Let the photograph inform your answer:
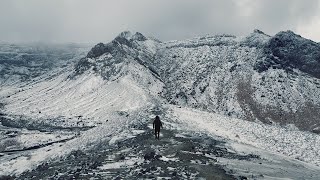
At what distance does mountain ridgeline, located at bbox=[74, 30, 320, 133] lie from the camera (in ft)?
441

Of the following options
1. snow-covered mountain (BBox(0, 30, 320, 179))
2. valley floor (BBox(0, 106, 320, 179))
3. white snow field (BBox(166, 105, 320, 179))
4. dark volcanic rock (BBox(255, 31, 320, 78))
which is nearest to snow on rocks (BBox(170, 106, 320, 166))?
white snow field (BBox(166, 105, 320, 179))

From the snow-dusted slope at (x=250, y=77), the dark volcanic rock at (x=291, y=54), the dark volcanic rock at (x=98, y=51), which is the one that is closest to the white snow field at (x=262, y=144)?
the snow-dusted slope at (x=250, y=77)

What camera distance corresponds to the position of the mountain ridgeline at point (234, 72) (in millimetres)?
134500

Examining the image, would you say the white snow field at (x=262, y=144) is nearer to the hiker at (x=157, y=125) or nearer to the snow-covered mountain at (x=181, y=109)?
the snow-covered mountain at (x=181, y=109)

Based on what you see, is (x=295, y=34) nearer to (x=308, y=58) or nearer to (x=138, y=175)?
(x=308, y=58)

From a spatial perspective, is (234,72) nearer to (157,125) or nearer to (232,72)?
(232,72)

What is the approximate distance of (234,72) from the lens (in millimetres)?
158500

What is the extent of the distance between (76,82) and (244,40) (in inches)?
2487

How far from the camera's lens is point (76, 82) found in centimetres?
15925

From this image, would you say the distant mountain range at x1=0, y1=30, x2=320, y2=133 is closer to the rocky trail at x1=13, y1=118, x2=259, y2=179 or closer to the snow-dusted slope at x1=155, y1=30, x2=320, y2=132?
the snow-dusted slope at x1=155, y1=30, x2=320, y2=132

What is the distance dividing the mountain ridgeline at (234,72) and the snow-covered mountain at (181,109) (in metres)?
0.31

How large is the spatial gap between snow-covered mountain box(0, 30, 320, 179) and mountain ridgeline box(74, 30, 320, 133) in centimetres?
31

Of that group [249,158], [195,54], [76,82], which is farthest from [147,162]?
[195,54]

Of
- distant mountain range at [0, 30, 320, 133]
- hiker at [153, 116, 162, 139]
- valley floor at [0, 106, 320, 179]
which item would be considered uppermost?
distant mountain range at [0, 30, 320, 133]
